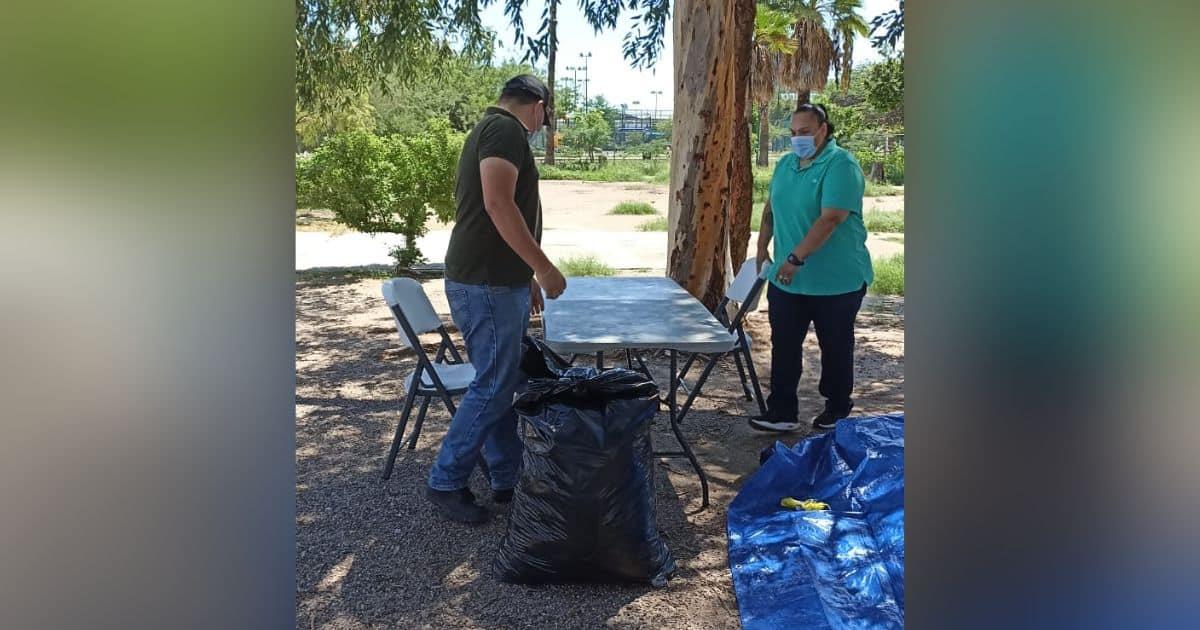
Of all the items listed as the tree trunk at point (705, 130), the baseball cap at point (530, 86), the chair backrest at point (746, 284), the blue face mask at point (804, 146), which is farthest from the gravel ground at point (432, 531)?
the baseball cap at point (530, 86)

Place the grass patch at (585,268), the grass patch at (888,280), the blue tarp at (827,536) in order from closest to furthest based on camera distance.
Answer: the blue tarp at (827,536) < the grass patch at (888,280) < the grass patch at (585,268)

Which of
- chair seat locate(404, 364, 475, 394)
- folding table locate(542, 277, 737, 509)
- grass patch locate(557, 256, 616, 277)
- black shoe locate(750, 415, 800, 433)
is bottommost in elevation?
black shoe locate(750, 415, 800, 433)

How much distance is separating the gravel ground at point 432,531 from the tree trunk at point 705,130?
2.86ft

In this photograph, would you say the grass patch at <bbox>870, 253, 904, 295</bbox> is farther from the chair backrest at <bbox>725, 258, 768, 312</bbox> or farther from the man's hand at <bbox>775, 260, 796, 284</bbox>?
the man's hand at <bbox>775, 260, 796, 284</bbox>

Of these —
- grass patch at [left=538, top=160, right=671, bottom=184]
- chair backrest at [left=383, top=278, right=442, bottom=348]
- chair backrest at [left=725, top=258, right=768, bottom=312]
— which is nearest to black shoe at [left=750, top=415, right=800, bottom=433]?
chair backrest at [left=725, top=258, right=768, bottom=312]

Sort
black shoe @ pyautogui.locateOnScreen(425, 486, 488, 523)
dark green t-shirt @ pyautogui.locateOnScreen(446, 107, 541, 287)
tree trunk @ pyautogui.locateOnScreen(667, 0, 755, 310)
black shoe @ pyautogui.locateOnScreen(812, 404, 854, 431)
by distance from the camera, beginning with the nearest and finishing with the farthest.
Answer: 1. dark green t-shirt @ pyautogui.locateOnScreen(446, 107, 541, 287)
2. black shoe @ pyautogui.locateOnScreen(425, 486, 488, 523)
3. black shoe @ pyautogui.locateOnScreen(812, 404, 854, 431)
4. tree trunk @ pyautogui.locateOnScreen(667, 0, 755, 310)

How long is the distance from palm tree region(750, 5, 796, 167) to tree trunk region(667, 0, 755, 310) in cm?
961

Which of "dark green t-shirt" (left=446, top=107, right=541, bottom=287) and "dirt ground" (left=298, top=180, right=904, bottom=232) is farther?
"dirt ground" (left=298, top=180, right=904, bottom=232)

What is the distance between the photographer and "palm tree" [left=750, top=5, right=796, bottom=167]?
2256 centimetres

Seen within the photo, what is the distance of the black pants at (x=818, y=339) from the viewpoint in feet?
18.2

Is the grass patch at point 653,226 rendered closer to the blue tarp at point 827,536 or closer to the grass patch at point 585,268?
the grass patch at point 585,268
